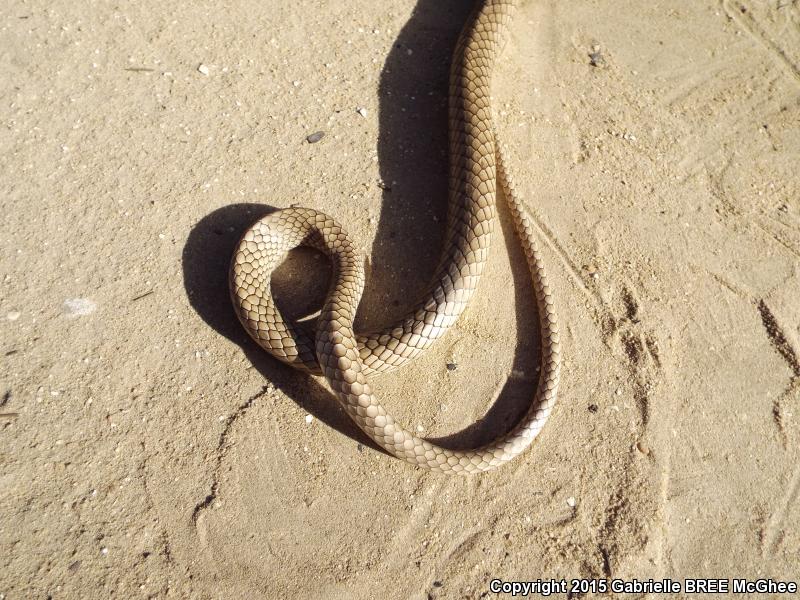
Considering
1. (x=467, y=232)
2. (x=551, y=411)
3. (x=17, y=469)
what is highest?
(x=467, y=232)

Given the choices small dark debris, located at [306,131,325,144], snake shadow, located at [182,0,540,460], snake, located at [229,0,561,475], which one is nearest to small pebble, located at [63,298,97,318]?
snake shadow, located at [182,0,540,460]

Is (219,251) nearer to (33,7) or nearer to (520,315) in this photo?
(520,315)

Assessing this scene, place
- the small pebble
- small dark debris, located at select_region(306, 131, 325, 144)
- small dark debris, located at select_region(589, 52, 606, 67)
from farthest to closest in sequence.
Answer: small dark debris, located at select_region(589, 52, 606, 67) → small dark debris, located at select_region(306, 131, 325, 144) → the small pebble

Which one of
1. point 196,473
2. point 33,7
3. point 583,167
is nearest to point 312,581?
point 196,473

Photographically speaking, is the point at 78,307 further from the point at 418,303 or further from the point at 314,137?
the point at 418,303

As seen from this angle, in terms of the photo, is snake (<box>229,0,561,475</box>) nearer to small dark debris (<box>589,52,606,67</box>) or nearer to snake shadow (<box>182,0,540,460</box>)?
snake shadow (<box>182,0,540,460</box>)
